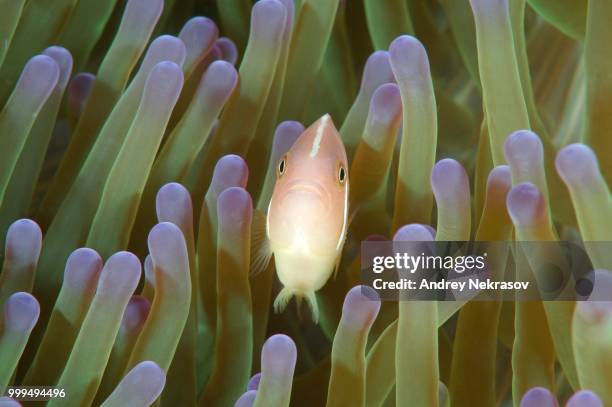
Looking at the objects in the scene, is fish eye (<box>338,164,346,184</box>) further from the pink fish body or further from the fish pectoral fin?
the fish pectoral fin

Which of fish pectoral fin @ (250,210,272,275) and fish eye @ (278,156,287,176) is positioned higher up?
fish eye @ (278,156,287,176)

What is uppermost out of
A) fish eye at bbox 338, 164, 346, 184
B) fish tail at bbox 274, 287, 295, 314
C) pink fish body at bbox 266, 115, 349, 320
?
fish eye at bbox 338, 164, 346, 184

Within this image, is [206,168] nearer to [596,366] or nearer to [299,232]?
[299,232]

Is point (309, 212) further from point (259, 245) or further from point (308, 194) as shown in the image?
point (259, 245)

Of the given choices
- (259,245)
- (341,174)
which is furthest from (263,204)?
(341,174)

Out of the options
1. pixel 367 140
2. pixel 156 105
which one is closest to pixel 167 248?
pixel 156 105

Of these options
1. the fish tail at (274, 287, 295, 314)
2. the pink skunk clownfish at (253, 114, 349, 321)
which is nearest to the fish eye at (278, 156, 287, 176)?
the pink skunk clownfish at (253, 114, 349, 321)

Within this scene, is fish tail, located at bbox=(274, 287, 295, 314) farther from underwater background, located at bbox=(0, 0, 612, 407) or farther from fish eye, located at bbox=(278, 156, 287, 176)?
fish eye, located at bbox=(278, 156, 287, 176)

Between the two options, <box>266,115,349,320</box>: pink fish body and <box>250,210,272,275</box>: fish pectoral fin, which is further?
<box>250,210,272,275</box>: fish pectoral fin
